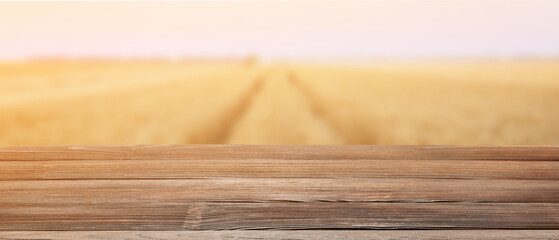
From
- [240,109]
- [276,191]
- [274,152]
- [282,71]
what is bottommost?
[240,109]

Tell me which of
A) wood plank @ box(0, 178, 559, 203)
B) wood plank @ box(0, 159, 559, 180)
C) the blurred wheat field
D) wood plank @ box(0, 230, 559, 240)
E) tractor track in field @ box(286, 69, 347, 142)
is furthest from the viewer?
tractor track in field @ box(286, 69, 347, 142)

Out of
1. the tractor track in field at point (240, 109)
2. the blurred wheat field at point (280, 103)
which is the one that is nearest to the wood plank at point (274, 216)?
the blurred wheat field at point (280, 103)

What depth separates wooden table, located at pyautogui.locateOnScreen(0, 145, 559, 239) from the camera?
41.9 inches

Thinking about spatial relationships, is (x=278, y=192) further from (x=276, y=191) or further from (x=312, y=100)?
(x=312, y=100)

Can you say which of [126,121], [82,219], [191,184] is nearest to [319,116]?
[126,121]

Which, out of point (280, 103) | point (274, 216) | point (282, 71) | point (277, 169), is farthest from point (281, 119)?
point (274, 216)

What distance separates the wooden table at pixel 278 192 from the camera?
1.06 metres

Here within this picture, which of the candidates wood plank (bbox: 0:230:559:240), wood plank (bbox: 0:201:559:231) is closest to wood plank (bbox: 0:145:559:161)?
wood plank (bbox: 0:201:559:231)

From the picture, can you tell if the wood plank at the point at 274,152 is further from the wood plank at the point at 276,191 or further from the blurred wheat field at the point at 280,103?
the blurred wheat field at the point at 280,103

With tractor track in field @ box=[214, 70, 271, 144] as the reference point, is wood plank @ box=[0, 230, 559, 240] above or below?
above

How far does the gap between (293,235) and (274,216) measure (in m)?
0.11

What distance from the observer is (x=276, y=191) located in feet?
4.26

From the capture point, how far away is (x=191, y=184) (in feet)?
4.47

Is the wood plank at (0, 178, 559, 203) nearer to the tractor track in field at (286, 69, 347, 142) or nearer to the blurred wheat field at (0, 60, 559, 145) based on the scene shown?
the blurred wheat field at (0, 60, 559, 145)
